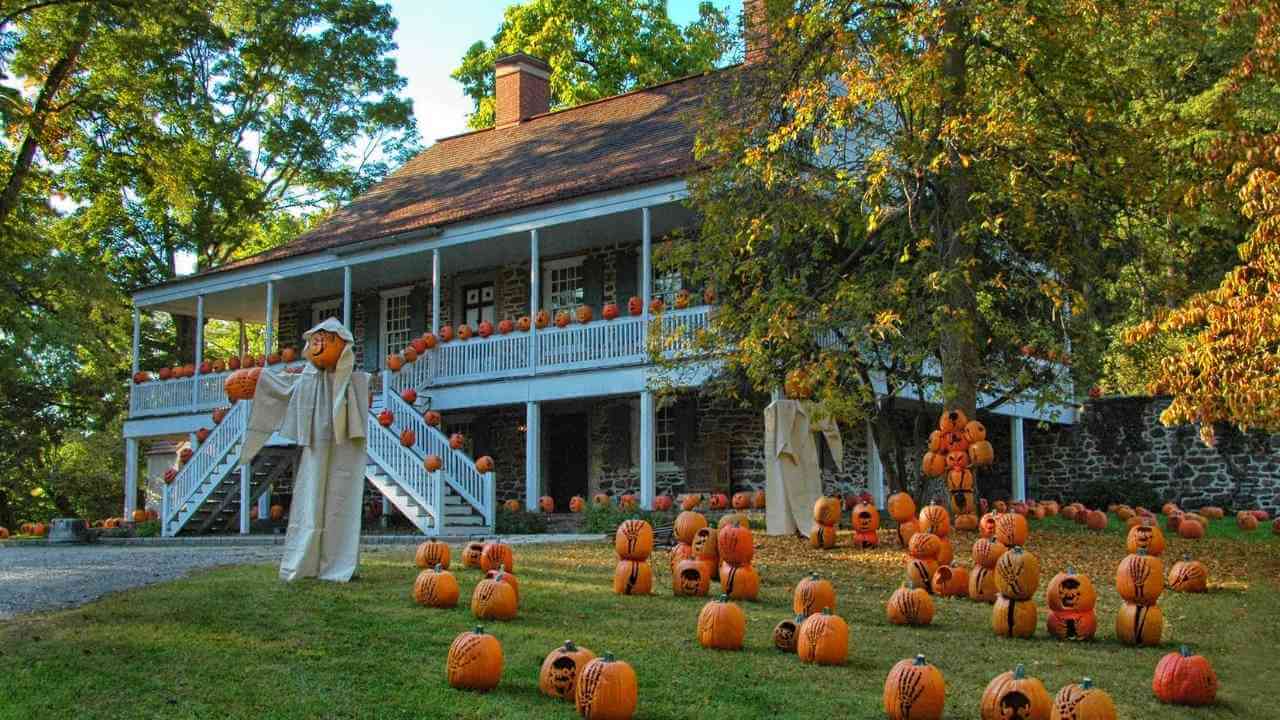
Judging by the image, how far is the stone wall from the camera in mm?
22484

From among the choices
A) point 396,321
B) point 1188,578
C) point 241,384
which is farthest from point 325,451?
point 396,321

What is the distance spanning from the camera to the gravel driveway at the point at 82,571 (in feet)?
29.1

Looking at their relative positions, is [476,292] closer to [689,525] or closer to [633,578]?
[689,525]

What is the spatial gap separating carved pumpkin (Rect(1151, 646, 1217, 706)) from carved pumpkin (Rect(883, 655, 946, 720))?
4.27 feet

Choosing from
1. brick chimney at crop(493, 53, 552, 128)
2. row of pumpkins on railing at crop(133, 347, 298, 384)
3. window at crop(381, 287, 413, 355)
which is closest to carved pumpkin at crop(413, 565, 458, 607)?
row of pumpkins on railing at crop(133, 347, 298, 384)

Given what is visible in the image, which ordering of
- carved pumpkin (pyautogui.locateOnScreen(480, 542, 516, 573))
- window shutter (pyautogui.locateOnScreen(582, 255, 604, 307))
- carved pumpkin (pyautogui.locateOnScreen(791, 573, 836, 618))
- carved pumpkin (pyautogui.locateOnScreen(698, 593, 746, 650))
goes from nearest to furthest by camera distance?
carved pumpkin (pyautogui.locateOnScreen(698, 593, 746, 650)) < carved pumpkin (pyautogui.locateOnScreen(791, 573, 836, 618)) < carved pumpkin (pyautogui.locateOnScreen(480, 542, 516, 573)) < window shutter (pyautogui.locateOnScreen(582, 255, 604, 307))

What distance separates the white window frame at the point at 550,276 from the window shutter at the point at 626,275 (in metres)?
0.80

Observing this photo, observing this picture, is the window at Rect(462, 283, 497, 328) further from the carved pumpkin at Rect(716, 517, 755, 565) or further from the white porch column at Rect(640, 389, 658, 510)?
the carved pumpkin at Rect(716, 517, 755, 565)

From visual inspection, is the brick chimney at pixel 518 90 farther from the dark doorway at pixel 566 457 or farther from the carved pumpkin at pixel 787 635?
the carved pumpkin at pixel 787 635

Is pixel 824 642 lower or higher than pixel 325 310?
lower

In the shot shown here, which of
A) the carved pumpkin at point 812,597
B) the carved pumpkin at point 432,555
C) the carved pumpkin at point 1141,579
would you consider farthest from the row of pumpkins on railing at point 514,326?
the carved pumpkin at point 1141,579

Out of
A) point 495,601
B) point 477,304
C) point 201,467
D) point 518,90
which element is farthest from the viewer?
point 518,90

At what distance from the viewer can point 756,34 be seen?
14.4 metres

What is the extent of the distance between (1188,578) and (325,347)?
6.91 meters
